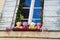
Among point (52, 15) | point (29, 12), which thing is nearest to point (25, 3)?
point (29, 12)

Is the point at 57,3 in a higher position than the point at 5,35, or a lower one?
higher

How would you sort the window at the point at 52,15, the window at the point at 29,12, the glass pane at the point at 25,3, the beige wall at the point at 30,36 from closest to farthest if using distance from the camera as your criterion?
the beige wall at the point at 30,36, the window at the point at 52,15, the window at the point at 29,12, the glass pane at the point at 25,3

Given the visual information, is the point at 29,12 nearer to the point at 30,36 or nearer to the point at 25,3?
the point at 25,3

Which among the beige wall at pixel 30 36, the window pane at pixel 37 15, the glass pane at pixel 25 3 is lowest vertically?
the beige wall at pixel 30 36

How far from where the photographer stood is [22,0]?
8.26 meters

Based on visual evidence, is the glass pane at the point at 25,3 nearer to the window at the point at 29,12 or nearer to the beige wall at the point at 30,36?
the window at the point at 29,12

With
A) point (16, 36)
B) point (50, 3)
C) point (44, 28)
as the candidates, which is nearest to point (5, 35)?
point (16, 36)

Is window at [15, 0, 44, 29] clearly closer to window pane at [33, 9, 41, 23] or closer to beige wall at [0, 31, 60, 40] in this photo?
window pane at [33, 9, 41, 23]

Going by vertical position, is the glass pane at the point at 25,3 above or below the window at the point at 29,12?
above

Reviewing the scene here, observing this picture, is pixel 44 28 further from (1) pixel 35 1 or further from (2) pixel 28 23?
(1) pixel 35 1

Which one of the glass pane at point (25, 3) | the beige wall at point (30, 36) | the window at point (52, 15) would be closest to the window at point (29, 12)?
the glass pane at point (25, 3)

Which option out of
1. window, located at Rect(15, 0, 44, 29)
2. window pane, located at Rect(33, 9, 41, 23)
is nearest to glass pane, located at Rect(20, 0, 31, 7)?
window, located at Rect(15, 0, 44, 29)

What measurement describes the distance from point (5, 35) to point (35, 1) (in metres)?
1.33

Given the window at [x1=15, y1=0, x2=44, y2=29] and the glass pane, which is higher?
the glass pane
